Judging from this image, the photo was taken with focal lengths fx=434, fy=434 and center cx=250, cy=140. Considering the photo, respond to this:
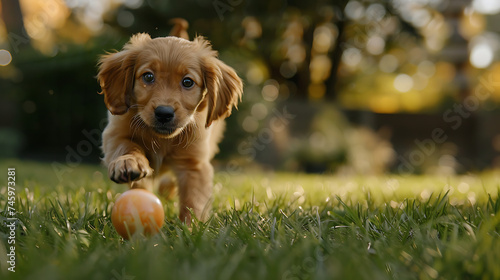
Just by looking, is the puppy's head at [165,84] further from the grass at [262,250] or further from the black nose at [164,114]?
the grass at [262,250]

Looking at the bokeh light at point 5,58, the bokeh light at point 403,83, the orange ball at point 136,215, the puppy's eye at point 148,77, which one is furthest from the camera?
the bokeh light at point 403,83

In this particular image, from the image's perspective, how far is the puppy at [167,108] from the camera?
1.94m

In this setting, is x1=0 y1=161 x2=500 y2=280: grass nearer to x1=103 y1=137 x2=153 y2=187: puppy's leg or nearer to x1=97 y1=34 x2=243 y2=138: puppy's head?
x1=103 y1=137 x2=153 y2=187: puppy's leg

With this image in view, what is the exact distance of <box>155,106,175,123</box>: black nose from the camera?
6.18 ft

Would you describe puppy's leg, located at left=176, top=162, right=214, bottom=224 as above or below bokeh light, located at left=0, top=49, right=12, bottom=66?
above

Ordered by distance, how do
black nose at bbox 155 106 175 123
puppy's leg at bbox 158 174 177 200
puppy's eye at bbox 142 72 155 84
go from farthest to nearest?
1. puppy's leg at bbox 158 174 177 200
2. puppy's eye at bbox 142 72 155 84
3. black nose at bbox 155 106 175 123

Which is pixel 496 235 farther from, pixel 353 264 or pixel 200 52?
pixel 200 52

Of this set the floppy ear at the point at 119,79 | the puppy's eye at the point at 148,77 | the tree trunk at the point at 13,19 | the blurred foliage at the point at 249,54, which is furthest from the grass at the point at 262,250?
the tree trunk at the point at 13,19

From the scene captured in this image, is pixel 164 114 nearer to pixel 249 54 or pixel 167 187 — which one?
pixel 167 187

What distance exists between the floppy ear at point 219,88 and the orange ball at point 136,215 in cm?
69

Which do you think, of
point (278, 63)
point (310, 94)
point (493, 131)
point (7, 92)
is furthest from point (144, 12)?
point (493, 131)

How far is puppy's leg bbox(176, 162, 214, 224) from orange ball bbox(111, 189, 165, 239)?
49 cm

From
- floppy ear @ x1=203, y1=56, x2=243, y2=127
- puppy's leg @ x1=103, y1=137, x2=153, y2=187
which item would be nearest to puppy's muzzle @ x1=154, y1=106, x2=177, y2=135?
puppy's leg @ x1=103, y1=137, x2=153, y2=187

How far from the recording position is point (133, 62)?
2109 mm
